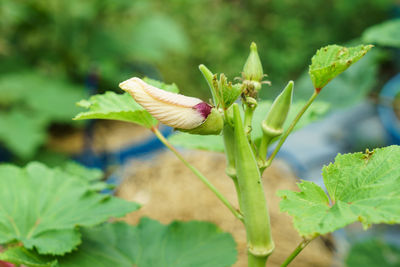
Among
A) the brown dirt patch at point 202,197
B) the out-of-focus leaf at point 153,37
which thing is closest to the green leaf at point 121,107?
the brown dirt patch at point 202,197

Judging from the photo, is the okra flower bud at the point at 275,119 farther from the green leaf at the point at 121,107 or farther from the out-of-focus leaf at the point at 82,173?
the out-of-focus leaf at the point at 82,173

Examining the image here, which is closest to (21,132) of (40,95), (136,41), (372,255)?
(40,95)

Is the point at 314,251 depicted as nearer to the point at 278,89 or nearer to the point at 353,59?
the point at 353,59

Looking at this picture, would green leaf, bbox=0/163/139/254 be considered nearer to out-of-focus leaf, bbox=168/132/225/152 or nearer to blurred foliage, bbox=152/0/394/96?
out-of-focus leaf, bbox=168/132/225/152

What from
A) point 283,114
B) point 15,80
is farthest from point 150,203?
point 15,80

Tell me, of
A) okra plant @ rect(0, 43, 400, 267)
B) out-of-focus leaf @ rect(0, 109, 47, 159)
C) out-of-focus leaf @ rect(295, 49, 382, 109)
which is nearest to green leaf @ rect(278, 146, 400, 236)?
okra plant @ rect(0, 43, 400, 267)

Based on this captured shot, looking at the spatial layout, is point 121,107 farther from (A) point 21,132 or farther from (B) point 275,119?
(A) point 21,132
